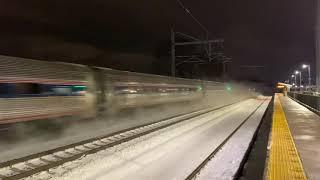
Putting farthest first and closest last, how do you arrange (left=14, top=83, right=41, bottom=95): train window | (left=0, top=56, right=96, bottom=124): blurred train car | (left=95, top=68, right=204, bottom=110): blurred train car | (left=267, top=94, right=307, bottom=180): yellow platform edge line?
(left=95, top=68, right=204, bottom=110): blurred train car → (left=14, top=83, right=41, bottom=95): train window → (left=0, top=56, right=96, bottom=124): blurred train car → (left=267, top=94, right=307, bottom=180): yellow platform edge line

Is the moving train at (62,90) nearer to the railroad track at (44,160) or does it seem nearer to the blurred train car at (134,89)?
the blurred train car at (134,89)

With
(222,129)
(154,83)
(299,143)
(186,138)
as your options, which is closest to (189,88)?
(154,83)

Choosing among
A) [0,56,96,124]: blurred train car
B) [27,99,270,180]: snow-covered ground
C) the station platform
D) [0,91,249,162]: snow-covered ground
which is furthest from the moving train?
the station platform

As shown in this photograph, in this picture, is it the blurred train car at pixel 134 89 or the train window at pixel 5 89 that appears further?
the blurred train car at pixel 134 89

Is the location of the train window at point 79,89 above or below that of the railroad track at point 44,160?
above

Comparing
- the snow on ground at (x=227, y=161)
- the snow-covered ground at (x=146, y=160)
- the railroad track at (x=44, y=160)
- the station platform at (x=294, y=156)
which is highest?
the station platform at (x=294, y=156)

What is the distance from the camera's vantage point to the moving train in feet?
47.4

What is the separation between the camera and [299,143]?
14594 mm

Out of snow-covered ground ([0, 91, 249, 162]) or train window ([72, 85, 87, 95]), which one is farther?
train window ([72, 85, 87, 95])

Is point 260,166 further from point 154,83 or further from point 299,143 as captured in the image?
point 154,83

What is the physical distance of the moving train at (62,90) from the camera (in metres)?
14.4

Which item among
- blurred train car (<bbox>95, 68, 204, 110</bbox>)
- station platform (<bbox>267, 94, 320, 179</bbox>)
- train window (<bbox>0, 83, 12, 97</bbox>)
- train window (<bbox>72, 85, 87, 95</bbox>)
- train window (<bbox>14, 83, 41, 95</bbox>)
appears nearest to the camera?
station platform (<bbox>267, 94, 320, 179</bbox>)

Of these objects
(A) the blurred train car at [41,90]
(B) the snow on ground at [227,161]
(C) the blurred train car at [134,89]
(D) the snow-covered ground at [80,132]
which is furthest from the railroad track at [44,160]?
(C) the blurred train car at [134,89]

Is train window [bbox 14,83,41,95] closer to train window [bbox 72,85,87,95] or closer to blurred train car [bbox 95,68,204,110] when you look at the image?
train window [bbox 72,85,87,95]
